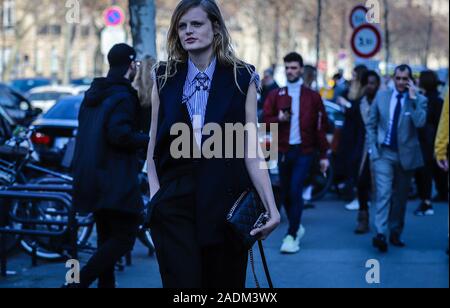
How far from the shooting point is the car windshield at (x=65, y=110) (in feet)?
45.0

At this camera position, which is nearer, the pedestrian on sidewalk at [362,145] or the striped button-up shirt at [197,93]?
the striped button-up shirt at [197,93]

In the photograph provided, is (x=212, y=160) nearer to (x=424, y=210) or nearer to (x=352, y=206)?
(x=424, y=210)

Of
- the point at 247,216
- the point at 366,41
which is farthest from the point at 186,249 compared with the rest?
the point at 366,41

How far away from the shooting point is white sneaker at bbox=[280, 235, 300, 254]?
977 cm

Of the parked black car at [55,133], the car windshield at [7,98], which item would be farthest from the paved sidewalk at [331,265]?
the car windshield at [7,98]

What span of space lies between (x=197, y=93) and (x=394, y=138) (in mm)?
5858

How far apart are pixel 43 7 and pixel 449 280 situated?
50746 mm

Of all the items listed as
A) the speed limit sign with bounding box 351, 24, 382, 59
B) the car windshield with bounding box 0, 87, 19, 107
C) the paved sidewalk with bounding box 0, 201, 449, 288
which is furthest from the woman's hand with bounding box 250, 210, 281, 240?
the car windshield with bounding box 0, 87, 19, 107

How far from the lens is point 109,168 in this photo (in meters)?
6.67

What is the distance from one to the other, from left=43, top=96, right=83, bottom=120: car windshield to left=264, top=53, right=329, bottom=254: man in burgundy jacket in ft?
14.9

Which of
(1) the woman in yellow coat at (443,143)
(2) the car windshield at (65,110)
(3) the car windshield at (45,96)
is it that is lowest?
(3) the car windshield at (45,96)

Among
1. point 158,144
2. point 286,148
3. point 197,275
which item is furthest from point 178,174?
point 286,148

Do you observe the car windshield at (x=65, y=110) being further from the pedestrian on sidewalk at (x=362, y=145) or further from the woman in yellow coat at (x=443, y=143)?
the woman in yellow coat at (x=443, y=143)

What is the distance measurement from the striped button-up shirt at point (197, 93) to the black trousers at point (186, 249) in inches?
9.8
